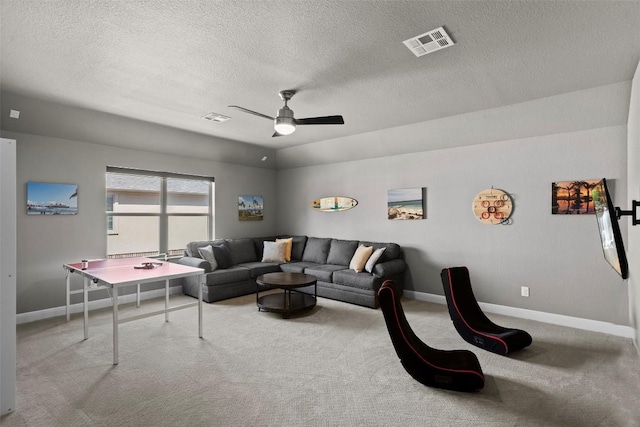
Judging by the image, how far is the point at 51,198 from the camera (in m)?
4.65

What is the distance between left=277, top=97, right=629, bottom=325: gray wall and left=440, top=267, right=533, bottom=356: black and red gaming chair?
1.09 meters

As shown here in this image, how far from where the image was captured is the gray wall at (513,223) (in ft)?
13.5

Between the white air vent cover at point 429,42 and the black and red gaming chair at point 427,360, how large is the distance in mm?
1996

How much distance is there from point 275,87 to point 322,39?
109 cm

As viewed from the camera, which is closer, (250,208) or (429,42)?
(429,42)

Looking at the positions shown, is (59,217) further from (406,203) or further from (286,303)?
(406,203)

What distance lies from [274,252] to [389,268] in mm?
2449

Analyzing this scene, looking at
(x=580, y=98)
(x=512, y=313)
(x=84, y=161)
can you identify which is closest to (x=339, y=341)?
(x=512, y=313)

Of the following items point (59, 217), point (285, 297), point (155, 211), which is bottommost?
point (285, 297)

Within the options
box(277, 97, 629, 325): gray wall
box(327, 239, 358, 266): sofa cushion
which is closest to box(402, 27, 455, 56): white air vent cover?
box(277, 97, 629, 325): gray wall

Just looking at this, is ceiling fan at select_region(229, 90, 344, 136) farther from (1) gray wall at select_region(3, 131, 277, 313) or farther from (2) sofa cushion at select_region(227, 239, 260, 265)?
(2) sofa cushion at select_region(227, 239, 260, 265)

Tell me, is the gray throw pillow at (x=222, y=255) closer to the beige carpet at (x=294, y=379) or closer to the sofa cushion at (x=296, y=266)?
the sofa cushion at (x=296, y=266)

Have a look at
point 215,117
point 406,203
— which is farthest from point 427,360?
point 215,117

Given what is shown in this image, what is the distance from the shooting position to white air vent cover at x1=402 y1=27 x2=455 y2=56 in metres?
2.57
